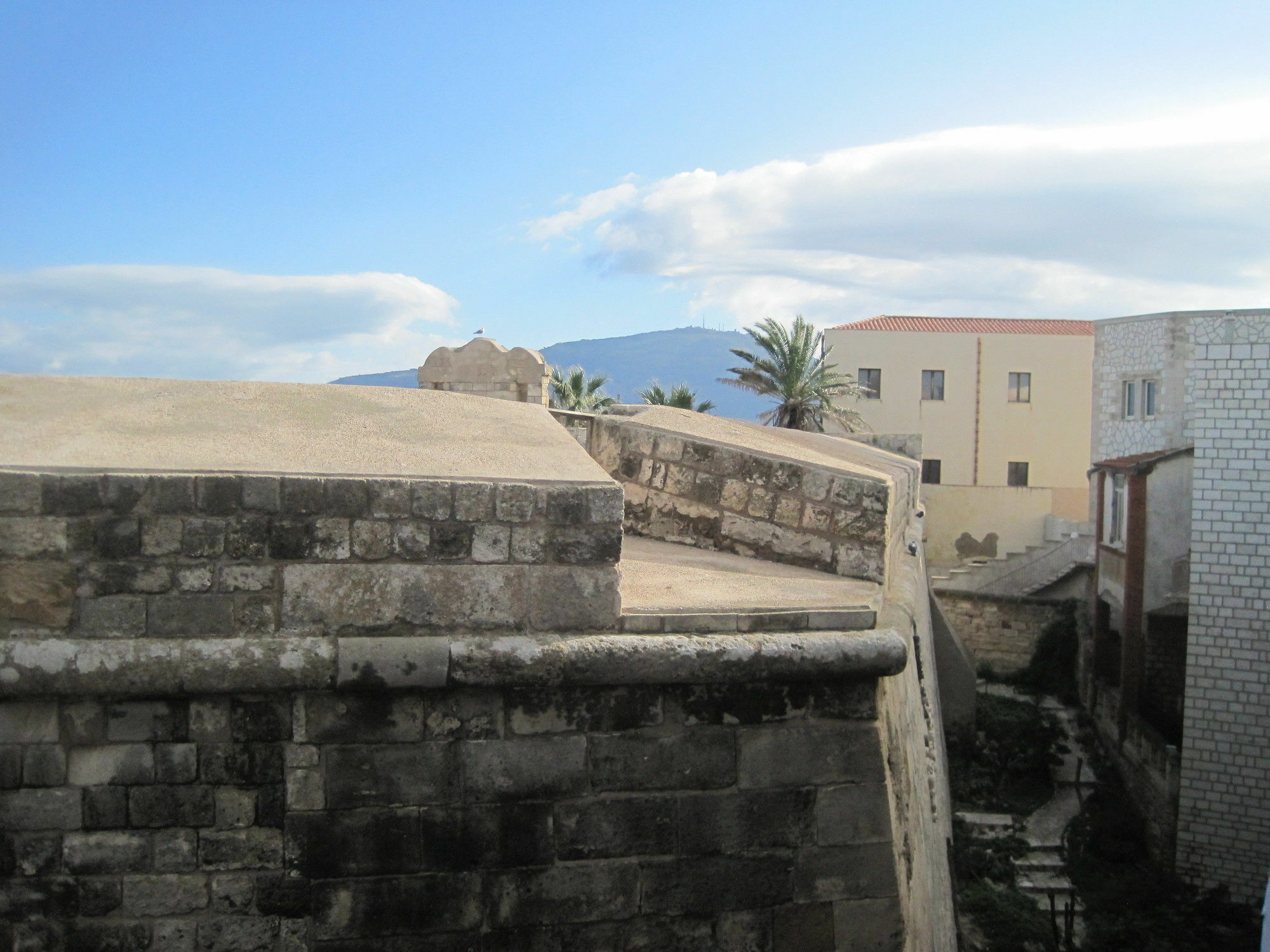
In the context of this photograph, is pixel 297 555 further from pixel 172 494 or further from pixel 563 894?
pixel 563 894

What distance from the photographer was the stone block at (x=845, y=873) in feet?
13.0

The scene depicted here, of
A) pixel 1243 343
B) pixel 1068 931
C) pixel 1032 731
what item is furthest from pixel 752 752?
pixel 1032 731

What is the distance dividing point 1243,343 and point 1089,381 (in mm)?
18480

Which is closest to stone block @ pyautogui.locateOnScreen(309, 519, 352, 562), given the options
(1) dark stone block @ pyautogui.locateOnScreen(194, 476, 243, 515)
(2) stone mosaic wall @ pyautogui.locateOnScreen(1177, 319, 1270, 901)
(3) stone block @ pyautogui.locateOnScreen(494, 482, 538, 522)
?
(1) dark stone block @ pyautogui.locateOnScreen(194, 476, 243, 515)

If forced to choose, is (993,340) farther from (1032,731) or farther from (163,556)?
(163,556)

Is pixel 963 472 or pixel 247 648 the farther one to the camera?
pixel 963 472

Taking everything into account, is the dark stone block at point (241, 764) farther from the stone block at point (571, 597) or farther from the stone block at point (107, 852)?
the stone block at point (571, 597)

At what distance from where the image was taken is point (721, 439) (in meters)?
5.71

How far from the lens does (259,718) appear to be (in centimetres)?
365

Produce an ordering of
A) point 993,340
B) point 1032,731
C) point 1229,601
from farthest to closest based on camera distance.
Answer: point 993,340 → point 1032,731 → point 1229,601

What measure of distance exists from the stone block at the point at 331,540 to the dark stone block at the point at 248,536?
15 centimetres

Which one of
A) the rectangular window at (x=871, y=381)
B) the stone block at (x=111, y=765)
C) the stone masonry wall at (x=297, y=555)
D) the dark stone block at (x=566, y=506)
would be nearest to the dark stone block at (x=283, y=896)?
the stone block at (x=111, y=765)

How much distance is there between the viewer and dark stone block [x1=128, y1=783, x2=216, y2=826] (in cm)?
361

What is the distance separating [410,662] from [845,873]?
1.78m
